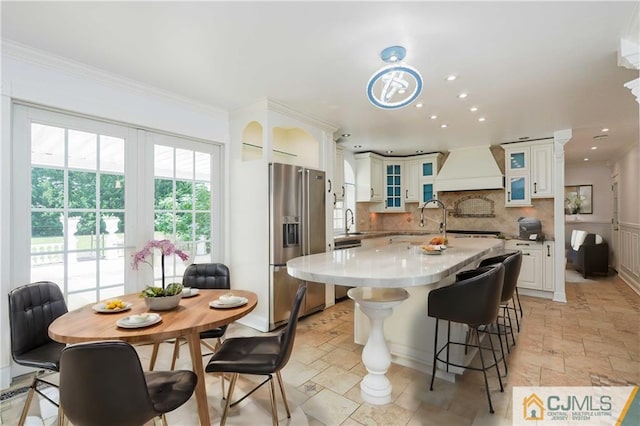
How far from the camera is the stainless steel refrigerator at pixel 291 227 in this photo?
347cm

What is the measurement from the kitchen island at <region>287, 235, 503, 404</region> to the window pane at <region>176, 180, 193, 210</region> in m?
1.85

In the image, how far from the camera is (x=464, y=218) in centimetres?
608

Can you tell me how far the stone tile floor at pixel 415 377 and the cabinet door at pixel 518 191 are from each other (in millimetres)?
1995

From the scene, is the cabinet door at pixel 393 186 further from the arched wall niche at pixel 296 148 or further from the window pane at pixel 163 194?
the window pane at pixel 163 194

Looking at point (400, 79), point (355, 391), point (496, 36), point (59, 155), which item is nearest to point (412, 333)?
point (355, 391)

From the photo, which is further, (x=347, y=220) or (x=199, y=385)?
(x=347, y=220)

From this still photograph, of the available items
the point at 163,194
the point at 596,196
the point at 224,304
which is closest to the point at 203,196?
the point at 163,194

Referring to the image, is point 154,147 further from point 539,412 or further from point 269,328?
point 539,412

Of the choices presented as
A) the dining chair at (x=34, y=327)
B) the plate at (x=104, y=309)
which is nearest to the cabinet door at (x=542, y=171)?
the plate at (x=104, y=309)

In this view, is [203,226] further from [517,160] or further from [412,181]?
[517,160]

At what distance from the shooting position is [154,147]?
3250mm

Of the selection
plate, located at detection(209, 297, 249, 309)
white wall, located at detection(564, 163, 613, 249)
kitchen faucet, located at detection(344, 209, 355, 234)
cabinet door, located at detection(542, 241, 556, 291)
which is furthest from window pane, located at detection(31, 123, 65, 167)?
white wall, located at detection(564, 163, 613, 249)

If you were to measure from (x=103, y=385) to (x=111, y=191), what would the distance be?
7.38ft

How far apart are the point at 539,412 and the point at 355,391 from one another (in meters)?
1.20
